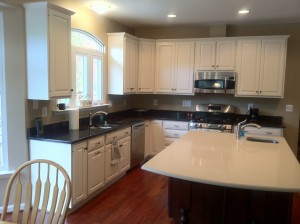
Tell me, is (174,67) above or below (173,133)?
above

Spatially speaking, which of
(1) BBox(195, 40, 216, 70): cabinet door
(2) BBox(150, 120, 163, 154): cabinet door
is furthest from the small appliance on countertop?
(2) BBox(150, 120, 163, 154): cabinet door

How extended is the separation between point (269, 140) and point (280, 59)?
6.56 ft

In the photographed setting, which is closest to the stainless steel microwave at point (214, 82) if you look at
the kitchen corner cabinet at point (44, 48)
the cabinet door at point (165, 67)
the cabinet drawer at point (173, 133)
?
the cabinet door at point (165, 67)

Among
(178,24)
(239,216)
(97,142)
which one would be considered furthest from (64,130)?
(178,24)

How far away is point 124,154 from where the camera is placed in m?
4.24

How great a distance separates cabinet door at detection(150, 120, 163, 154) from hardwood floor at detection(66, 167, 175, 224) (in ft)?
3.43

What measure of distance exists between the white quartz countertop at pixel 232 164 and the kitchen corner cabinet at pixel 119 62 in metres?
2.10

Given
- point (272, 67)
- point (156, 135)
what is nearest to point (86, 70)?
point (156, 135)

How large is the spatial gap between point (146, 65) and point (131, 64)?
1.41ft

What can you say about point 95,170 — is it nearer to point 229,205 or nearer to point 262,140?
point 229,205

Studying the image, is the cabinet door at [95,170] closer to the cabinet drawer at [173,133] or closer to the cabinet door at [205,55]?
the cabinet drawer at [173,133]

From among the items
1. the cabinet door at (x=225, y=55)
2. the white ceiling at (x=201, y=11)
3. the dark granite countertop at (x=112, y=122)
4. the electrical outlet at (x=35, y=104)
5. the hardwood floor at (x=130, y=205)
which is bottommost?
the hardwood floor at (x=130, y=205)

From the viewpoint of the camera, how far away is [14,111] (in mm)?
3031

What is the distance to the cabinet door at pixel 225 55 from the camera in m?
4.85
